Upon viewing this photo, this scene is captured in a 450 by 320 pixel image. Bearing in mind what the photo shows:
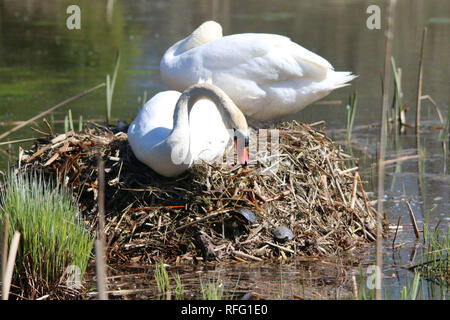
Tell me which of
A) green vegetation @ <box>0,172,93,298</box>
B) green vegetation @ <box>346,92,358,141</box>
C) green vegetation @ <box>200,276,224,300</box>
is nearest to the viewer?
green vegetation @ <box>200,276,224,300</box>

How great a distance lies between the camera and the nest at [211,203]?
19.0 feet

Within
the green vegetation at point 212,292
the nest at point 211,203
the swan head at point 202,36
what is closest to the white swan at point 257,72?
the swan head at point 202,36

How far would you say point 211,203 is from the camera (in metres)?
5.91

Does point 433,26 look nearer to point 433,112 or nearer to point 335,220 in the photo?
point 433,112

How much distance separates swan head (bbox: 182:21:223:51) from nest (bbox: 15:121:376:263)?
135 cm

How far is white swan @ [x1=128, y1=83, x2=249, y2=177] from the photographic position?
580 cm

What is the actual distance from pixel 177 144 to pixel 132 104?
5.48 m

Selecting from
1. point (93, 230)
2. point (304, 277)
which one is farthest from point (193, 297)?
point (93, 230)

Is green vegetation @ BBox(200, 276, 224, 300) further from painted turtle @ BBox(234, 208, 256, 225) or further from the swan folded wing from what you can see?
the swan folded wing

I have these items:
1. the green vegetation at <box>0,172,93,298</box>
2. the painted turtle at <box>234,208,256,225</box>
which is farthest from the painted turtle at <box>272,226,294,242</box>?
the green vegetation at <box>0,172,93,298</box>

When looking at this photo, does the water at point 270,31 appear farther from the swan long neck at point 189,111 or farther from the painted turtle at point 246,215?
the swan long neck at point 189,111

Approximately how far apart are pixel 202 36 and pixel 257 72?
2.85ft

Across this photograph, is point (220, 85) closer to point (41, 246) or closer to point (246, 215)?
point (246, 215)

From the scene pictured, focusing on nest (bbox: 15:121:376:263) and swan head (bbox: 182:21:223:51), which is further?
swan head (bbox: 182:21:223:51)
